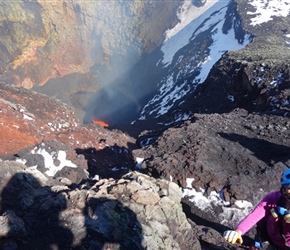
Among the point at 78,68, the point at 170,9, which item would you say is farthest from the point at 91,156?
the point at 170,9

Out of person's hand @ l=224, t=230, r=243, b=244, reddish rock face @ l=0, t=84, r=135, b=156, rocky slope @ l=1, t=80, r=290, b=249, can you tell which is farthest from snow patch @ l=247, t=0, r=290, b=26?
person's hand @ l=224, t=230, r=243, b=244

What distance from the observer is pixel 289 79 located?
19625 millimetres

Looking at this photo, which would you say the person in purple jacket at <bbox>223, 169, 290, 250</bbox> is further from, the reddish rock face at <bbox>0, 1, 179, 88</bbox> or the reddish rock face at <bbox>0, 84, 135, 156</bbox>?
the reddish rock face at <bbox>0, 1, 179, 88</bbox>

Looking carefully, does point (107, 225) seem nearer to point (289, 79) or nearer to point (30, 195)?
point (30, 195)

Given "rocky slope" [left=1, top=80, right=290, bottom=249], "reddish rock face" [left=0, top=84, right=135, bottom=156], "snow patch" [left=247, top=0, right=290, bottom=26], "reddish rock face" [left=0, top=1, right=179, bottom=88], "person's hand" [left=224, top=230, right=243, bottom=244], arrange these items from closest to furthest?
"person's hand" [left=224, top=230, right=243, bottom=244] → "rocky slope" [left=1, top=80, right=290, bottom=249] → "reddish rock face" [left=0, top=84, right=135, bottom=156] → "snow patch" [left=247, top=0, right=290, bottom=26] → "reddish rock face" [left=0, top=1, right=179, bottom=88]

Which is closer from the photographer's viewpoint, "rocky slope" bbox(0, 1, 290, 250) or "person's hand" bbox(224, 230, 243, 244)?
"person's hand" bbox(224, 230, 243, 244)

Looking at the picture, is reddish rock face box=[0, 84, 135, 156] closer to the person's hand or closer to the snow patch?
the person's hand

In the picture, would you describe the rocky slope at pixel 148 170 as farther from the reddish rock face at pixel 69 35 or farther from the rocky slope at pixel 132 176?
the reddish rock face at pixel 69 35

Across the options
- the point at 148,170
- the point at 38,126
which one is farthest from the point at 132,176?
the point at 38,126

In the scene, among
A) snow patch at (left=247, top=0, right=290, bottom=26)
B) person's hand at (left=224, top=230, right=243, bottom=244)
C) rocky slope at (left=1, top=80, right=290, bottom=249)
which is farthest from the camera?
snow patch at (left=247, top=0, right=290, bottom=26)

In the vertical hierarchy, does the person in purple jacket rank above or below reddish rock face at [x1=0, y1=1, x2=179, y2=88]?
below

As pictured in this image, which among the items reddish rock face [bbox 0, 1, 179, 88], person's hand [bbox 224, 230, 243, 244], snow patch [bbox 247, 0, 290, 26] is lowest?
snow patch [bbox 247, 0, 290, 26]

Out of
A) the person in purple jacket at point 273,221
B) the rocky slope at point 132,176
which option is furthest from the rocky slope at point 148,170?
the person in purple jacket at point 273,221

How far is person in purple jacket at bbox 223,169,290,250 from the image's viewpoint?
13.1 ft
